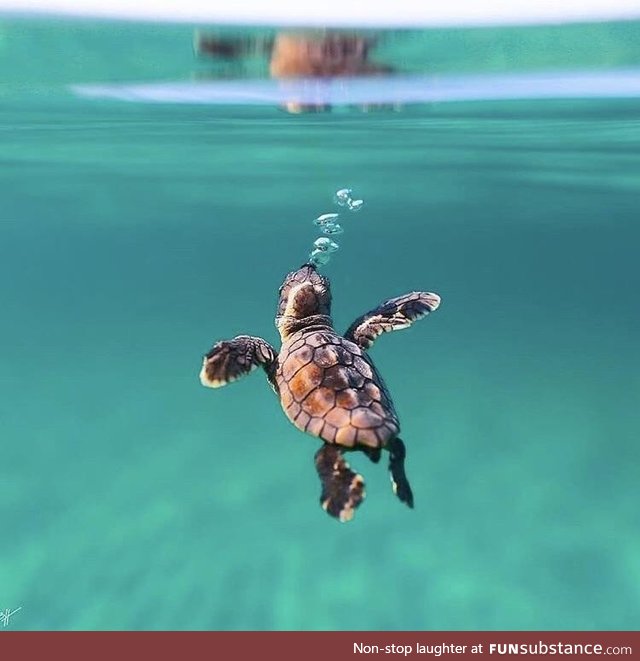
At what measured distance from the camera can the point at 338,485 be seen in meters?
4.73

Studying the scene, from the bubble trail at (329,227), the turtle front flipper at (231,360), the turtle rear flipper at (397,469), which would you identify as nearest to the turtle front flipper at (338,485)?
the turtle rear flipper at (397,469)

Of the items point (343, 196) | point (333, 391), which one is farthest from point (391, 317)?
point (343, 196)

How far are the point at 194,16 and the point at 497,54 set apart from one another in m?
4.27

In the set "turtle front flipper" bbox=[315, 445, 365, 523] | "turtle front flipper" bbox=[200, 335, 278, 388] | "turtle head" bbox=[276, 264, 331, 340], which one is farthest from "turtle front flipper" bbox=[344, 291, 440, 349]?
"turtle front flipper" bbox=[315, 445, 365, 523]

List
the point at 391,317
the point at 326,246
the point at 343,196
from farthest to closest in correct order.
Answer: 1. the point at 326,246
2. the point at 343,196
3. the point at 391,317

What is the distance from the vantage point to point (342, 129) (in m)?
12.9

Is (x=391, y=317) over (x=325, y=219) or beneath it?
beneath

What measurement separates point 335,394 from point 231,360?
3.49 feet

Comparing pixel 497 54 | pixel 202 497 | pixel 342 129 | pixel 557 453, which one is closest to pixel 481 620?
pixel 557 453

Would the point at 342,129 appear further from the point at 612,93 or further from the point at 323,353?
the point at 323,353
